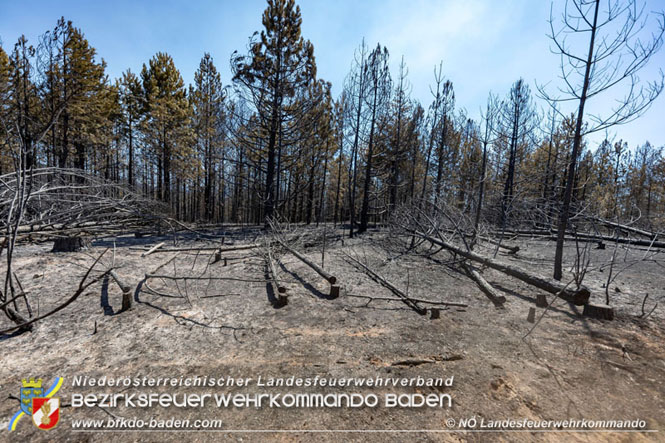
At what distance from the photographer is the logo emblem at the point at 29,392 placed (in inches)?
73.8

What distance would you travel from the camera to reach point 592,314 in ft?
12.1

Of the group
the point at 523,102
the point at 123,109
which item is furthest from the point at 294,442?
the point at 123,109

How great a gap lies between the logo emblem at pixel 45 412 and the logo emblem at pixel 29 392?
0.03 meters

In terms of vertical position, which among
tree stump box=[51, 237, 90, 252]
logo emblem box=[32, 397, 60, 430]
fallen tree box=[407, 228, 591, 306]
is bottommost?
logo emblem box=[32, 397, 60, 430]

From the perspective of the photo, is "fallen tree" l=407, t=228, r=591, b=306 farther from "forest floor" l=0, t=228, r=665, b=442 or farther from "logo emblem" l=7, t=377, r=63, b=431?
"logo emblem" l=7, t=377, r=63, b=431

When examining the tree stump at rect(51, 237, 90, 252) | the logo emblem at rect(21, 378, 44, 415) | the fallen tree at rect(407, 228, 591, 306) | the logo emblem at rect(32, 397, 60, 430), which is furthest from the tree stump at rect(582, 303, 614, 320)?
the tree stump at rect(51, 237, 90, 252)

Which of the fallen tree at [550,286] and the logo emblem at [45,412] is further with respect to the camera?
the fallen tree at [550,286]

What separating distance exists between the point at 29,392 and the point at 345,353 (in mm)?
2648

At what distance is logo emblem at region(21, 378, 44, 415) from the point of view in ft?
6.15

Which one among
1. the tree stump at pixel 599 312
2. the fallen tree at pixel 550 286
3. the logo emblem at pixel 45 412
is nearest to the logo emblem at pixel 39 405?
the logo emblem at pixel 45 412

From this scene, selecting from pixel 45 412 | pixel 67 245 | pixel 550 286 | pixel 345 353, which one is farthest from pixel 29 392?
pixel 67 245

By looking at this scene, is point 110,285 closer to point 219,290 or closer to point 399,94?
point 219,290

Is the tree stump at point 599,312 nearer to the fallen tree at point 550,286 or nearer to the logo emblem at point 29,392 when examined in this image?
the fallen tree at point 550,286

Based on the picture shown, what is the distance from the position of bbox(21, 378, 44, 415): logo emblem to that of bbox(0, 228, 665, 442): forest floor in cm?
6
